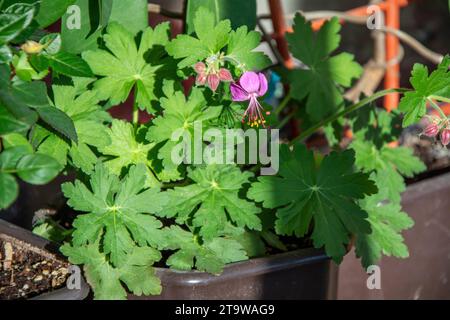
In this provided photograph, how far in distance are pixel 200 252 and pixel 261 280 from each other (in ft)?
0.45

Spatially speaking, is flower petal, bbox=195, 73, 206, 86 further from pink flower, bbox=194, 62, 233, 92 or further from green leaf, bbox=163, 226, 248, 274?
green leaf, bbox=163, 226, 248, 274

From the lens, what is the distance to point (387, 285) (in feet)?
6.53

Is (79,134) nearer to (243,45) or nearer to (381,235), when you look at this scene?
(243,45)

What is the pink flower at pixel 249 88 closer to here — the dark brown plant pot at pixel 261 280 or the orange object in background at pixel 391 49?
the dark brown plant pot at pixel 261 280

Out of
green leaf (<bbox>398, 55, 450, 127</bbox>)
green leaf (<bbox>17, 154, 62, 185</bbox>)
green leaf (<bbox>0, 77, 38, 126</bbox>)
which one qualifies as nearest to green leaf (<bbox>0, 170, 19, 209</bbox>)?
green leaf (<bbox>17, 154, 62, 185</bbox>)

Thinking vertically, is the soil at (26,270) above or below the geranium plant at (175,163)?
below

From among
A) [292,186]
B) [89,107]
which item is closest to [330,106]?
[292,186]

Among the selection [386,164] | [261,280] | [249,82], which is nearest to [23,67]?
[249,82]

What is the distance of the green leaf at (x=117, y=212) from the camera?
1448 mm

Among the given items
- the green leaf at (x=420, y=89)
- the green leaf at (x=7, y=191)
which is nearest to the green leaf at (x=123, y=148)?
the green leaf at (x=7, y=191)

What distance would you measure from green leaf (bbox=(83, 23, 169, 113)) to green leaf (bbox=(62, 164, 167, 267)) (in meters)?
0.16

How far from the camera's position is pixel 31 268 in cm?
149

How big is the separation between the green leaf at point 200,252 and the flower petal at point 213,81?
30 centimetres
